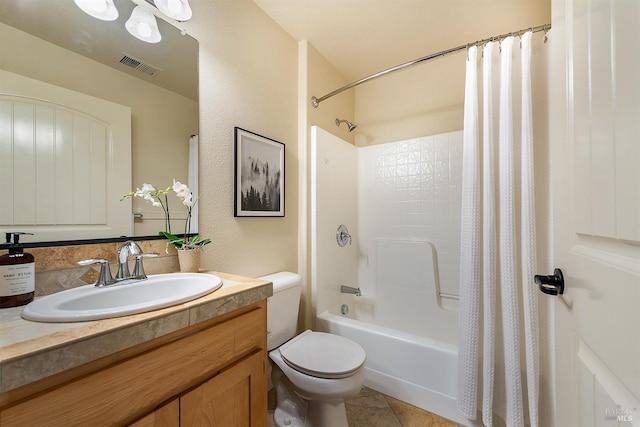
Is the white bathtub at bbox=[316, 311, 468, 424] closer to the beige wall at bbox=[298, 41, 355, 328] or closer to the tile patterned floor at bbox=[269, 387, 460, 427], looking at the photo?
the tile patterned floor at bbox=[269, 387, 460, 427]

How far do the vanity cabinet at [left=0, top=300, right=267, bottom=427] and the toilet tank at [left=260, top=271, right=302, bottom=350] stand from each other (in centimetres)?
44

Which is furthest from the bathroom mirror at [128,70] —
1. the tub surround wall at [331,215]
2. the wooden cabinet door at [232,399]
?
the tub surround wall at [331,215]

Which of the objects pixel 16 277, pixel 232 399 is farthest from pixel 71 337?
pixel 232 399

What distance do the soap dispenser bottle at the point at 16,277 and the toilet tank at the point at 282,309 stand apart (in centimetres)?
87

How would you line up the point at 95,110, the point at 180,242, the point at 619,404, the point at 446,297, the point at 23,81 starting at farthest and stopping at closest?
the point at 446,297, the point at 180,242, the point at 95,110, the point at 23,81, the point at 619,404

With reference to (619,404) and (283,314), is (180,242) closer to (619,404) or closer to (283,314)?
(283,314)

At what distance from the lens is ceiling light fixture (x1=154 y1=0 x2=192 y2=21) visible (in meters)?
1.07

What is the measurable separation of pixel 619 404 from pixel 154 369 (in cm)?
92

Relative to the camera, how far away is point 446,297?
6.32 ft

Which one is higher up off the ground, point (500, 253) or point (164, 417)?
point (500, 253)

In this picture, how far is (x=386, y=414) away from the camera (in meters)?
1.41

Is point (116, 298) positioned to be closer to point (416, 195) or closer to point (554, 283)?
point (554, 283)

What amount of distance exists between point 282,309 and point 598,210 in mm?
1316

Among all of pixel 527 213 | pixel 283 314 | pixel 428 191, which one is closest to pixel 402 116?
pixel 428 191
